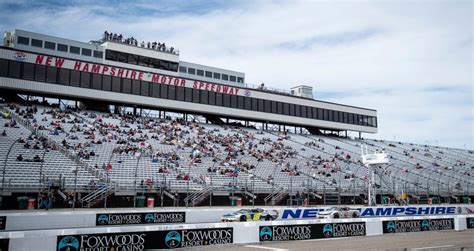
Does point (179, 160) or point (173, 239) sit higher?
point (179, 160)

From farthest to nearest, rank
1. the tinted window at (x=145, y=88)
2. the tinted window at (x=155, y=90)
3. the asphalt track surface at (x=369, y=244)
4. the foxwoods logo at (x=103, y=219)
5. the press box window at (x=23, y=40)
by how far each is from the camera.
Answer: the tinted window at (x=155, y=90)
the tinted window at (x=145, y=88)
the press box window at (x=23, y=40)
the foxwoods logo at (x=103, y=219)
the asphalt track surface at (x=369, y=244)

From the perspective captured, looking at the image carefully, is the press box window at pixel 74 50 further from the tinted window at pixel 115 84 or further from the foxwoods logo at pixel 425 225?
the foxwoods logo at pixel 425 225

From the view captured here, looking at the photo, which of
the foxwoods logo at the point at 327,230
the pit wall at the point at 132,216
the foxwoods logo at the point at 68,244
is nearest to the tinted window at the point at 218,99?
the pit wall at the point at 132,216

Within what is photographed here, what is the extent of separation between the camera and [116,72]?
4762 centimetres

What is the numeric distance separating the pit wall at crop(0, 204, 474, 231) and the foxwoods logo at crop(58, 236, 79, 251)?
23.5 feet

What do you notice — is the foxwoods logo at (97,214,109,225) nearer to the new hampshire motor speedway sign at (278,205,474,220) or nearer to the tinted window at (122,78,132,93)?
the new hampshire motor speedway sign at (278,205,474,220)

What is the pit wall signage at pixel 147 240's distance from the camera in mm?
13570

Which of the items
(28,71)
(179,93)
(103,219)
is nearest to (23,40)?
(28,71)

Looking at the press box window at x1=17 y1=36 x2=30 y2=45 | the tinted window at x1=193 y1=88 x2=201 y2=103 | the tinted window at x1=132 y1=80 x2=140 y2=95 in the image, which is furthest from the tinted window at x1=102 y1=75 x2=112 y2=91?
the tinted window at x1=193 y1=88 x2=201 y2=103

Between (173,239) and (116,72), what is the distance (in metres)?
34.5

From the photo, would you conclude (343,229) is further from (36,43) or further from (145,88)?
(36,43)

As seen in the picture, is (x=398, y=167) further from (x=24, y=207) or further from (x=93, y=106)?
(x=24, y=207)

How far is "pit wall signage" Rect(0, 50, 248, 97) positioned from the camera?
1683 inches

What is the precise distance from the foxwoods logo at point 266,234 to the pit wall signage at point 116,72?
3318 cm
